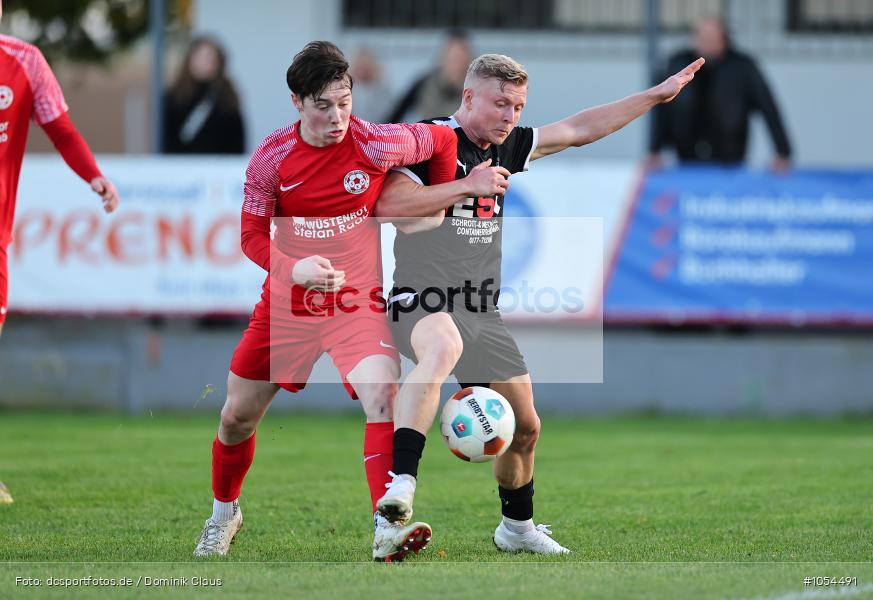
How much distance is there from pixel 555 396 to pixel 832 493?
586 cm

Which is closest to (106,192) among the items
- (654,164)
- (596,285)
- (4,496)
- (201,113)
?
(4,496)

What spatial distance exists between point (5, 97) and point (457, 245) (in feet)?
9.24

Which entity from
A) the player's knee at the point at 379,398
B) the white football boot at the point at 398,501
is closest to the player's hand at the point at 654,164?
the player's knee at the point at 379,398

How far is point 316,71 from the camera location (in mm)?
5965

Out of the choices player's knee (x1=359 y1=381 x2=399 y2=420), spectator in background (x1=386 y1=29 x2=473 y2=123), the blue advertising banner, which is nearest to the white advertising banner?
the blue advertising banner

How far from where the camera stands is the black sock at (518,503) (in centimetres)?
658

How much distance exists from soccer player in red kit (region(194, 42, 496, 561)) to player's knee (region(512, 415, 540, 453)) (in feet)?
2.21

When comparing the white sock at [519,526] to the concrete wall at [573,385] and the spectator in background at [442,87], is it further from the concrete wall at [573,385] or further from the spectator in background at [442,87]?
the spectator in background at [442,87]

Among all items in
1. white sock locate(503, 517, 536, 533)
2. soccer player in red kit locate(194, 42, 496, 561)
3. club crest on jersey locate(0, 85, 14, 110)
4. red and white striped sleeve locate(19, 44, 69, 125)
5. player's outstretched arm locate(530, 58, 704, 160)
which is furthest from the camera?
red and white striped sleeve locate(19, 44, 69, 125)

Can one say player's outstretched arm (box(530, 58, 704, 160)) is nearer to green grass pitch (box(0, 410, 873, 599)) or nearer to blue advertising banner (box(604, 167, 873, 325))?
green grass pitch (box(0, 410, 873, 599))

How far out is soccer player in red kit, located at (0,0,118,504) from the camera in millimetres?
7664

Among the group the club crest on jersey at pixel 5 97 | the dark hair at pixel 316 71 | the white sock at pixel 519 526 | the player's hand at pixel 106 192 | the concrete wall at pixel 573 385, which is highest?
the dark hair at pixel 316 71

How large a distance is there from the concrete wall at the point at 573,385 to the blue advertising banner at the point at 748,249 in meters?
0.43

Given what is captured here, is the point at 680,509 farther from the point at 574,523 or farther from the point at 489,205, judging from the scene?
the point at 489,205
